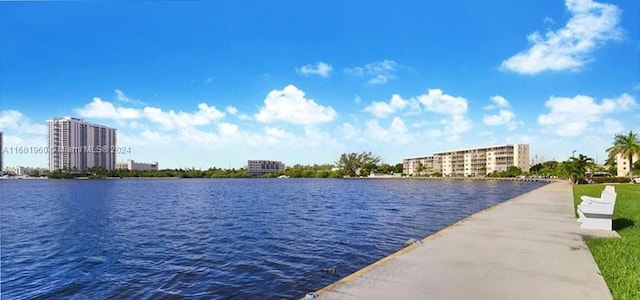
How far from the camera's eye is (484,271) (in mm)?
6523

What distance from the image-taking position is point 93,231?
18.5 m

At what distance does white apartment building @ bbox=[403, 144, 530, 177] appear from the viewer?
14775 cm

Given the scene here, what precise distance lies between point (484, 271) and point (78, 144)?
17957 cm

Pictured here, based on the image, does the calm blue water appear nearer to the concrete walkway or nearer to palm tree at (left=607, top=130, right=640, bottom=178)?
the concrete walkway

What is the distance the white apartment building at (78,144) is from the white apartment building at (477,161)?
140684 mm

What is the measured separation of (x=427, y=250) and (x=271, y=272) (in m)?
3.91

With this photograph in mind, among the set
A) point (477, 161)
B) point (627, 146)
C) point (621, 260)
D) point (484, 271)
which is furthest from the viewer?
point (477, 161)

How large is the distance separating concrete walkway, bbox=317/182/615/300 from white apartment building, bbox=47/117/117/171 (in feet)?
513

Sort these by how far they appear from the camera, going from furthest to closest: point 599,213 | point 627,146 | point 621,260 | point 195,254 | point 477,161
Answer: point 477,161 → point 627,146 → point 195,254 → point 599,213 → point 621,260

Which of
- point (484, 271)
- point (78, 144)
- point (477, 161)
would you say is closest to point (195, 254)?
point (484, 271)

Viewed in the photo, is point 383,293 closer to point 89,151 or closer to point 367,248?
point 367,248

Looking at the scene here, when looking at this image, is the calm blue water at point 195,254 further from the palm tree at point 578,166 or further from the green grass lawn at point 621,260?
the palm tree at point 578,166

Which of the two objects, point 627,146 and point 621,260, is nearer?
point 621,260

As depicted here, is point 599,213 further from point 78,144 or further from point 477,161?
point 78,144
